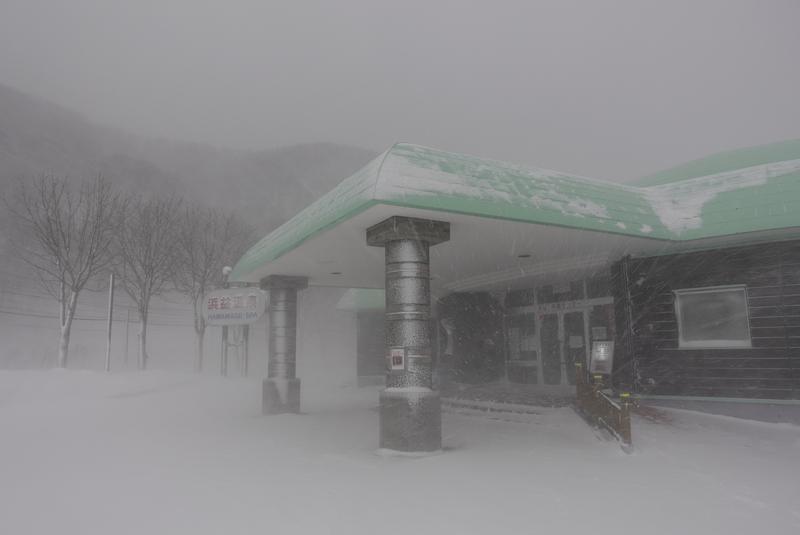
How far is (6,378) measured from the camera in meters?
15.5

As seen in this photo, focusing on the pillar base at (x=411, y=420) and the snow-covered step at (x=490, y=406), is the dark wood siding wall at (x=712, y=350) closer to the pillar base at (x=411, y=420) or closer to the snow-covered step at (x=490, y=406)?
the snow-covered step at (x=490, y=406)

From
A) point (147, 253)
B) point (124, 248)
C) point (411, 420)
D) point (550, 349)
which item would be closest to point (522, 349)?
point (550, 349)

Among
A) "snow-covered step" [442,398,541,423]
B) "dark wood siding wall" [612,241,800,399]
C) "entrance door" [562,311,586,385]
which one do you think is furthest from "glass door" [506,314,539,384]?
"dark wood siding wall" [612,241,800,399]

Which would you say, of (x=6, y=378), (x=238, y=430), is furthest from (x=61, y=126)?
(x=238, y=430)

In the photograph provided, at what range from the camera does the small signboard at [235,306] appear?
1549 cm

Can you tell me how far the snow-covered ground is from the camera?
505cm

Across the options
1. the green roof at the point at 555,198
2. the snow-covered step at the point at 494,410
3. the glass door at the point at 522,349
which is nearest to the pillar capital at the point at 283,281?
the green roof at the point at 555,198

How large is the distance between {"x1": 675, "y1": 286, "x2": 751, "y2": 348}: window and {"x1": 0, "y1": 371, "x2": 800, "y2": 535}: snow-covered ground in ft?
5.41

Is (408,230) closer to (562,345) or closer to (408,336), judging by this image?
(408,336)

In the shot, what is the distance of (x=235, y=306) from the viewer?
627 inches

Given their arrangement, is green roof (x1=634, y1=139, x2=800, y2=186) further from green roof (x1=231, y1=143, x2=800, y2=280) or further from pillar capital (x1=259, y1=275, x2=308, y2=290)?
pillar capital (x1=259, y1=275, x2=308, y2=290)

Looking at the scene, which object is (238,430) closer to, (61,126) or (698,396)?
(698,396)

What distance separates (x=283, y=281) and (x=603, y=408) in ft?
27.9

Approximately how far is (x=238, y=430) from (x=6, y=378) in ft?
31.4
